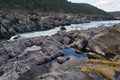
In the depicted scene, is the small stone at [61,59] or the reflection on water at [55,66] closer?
the reflection on water at [55,66]

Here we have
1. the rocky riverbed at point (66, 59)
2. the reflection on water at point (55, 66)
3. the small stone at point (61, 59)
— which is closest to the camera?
the rocky riverbed at point (66, 59)

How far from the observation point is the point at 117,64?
67.9ft

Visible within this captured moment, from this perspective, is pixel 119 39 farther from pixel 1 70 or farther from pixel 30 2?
pixel 30 2

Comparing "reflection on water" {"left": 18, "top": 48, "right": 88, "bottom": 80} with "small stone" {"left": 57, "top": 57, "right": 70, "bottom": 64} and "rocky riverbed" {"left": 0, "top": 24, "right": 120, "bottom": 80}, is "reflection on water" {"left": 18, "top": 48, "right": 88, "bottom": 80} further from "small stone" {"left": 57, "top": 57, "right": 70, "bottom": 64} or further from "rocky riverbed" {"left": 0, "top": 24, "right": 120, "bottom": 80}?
"small stone" {"left": 57, "top": 57, "right": 70, "bottom": 64}

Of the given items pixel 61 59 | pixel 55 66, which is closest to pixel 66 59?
pixel 61 59

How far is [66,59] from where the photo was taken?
30047 millimetres

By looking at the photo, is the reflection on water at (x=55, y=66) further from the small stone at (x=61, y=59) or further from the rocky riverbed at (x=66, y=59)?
the small stone at (x=61, y=59)

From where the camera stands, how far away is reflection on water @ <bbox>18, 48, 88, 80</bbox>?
983 inches

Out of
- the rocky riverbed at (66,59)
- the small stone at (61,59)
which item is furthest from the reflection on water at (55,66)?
the small stone at (61,59)

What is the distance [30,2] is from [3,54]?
496 ft

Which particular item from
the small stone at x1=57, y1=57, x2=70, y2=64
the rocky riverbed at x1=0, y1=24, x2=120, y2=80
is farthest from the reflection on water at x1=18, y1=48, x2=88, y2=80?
the small stone at x1=57, y1=57, x2=70, y2=64

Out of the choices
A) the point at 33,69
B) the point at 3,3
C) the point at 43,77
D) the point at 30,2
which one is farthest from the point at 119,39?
the point at 30,2

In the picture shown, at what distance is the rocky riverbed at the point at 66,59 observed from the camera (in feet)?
60.1

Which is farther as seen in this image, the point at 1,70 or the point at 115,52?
the point at 115,52
